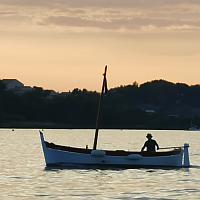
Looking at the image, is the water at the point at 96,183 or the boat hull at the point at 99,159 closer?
the water at the point at 96,183

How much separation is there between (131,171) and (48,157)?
261 inches

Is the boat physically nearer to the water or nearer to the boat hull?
the boat hull

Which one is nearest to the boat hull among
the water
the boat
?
the boat

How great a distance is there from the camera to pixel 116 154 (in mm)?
68688

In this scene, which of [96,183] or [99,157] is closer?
[96,183]

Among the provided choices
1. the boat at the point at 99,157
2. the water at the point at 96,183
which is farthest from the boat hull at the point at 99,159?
the water at the point at 96,183

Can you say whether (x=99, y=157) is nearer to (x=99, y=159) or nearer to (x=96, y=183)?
(x=99, y=159)

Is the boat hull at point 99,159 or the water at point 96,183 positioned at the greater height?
the boat hull at point 99,159

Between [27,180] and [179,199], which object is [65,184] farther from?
[179,199]

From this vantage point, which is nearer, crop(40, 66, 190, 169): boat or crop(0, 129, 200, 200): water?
crop(0, 129, 200, 200): water

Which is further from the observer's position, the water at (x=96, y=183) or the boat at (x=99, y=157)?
the boat at (x=99, y=157)

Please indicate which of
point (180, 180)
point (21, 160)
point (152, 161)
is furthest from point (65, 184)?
point (21, 160)

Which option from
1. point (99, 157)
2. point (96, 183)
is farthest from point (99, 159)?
point (96, 183)

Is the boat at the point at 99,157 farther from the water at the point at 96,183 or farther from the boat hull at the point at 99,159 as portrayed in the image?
the water at the point at 96,183
